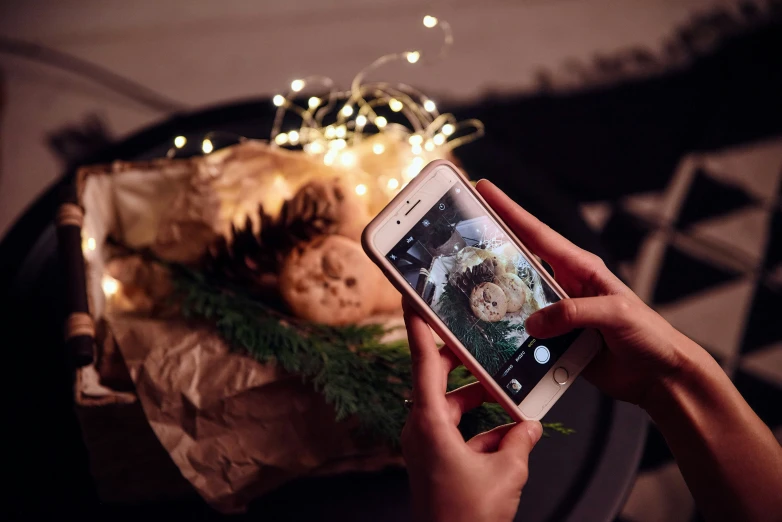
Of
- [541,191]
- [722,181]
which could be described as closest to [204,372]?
[541,191]

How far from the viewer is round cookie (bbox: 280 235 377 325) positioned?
0.72 m

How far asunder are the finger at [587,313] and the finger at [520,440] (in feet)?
0.33

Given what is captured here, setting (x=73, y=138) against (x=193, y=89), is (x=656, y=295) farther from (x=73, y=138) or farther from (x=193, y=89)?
(x=73, y=138)

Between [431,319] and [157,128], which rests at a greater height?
[157,128]

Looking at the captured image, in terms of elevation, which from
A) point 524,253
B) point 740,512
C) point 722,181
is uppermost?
point 722,181

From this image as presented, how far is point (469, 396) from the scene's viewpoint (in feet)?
2.16

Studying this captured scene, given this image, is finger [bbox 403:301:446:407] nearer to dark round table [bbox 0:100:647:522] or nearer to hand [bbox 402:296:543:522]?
hand [bbox 402:296:543:522]

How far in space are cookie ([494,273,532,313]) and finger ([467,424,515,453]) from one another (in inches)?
5.2

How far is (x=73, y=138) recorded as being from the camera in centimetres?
150

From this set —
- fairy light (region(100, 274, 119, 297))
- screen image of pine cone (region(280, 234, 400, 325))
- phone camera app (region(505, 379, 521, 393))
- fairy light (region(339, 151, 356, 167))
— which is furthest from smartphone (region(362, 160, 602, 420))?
fairy light (region(100, 274, 119, 297))

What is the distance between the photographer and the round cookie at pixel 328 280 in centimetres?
72

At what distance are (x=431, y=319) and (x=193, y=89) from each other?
1240 millimetres

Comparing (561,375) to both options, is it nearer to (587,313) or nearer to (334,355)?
(587,313)

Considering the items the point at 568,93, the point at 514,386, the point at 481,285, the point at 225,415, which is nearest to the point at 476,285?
the point at 481,285
